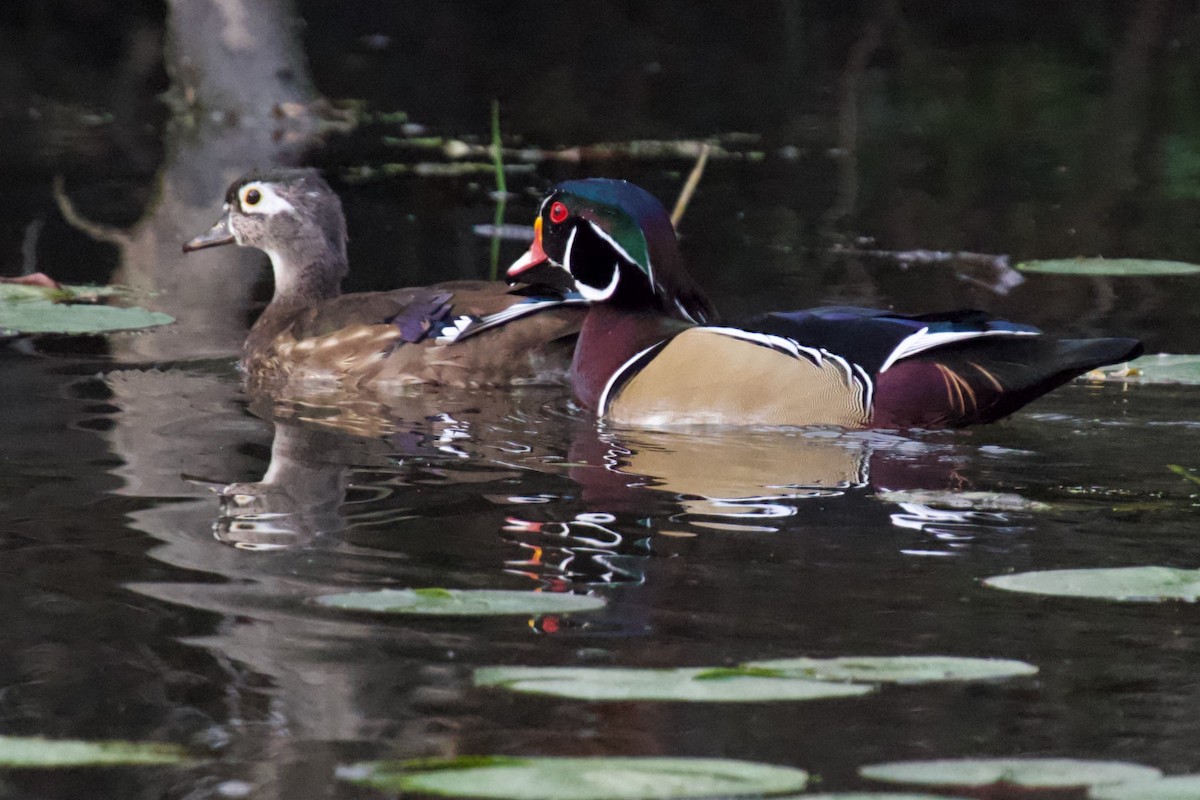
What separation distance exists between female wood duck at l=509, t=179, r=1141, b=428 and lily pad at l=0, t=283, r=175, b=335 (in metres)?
2.11

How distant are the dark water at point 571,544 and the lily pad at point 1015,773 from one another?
0.39 meters

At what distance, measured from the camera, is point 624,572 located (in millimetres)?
4668

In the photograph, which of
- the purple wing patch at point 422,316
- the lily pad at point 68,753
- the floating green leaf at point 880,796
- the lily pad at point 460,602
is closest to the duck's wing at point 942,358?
the purple wing patch at point 422,316

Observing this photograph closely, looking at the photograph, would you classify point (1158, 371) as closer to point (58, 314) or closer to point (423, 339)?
point (423, 339)

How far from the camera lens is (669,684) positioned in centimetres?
336

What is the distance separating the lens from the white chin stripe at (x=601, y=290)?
6953 mm

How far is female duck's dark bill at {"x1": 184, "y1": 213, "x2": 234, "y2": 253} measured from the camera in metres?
8.44

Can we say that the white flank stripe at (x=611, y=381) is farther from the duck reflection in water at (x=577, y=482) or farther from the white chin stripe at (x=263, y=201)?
the white chin stripe at (x=263, y=201)

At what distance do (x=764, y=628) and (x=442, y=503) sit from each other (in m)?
1.47

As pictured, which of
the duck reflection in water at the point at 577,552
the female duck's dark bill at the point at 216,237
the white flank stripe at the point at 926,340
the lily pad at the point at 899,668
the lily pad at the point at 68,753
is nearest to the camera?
the lily pad at the point at 68,753

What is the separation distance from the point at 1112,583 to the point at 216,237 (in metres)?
5.11

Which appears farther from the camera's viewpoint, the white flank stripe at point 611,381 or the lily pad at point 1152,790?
the white flank stripe at point 611,381

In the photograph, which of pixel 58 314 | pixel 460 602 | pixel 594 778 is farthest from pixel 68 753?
pixel 58 314

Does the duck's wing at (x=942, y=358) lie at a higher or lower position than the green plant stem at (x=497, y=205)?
lower
